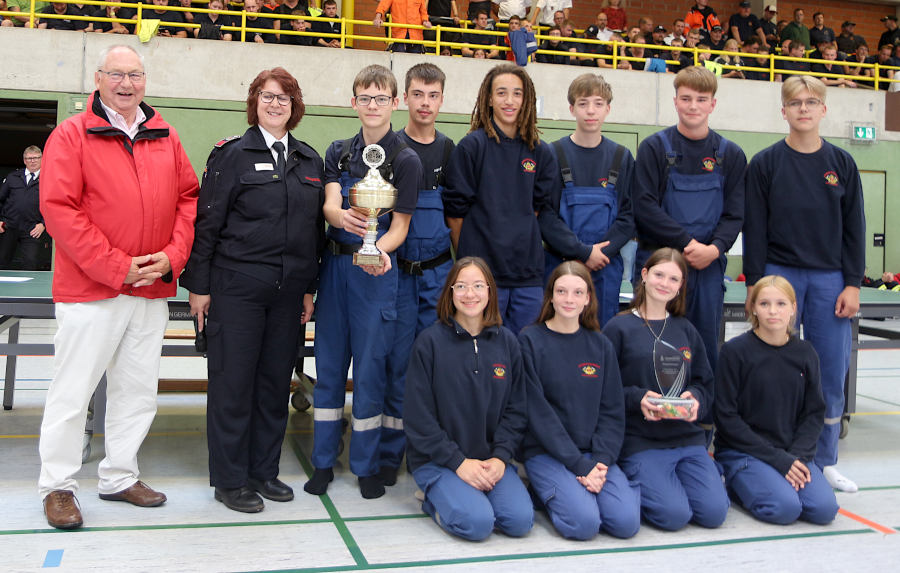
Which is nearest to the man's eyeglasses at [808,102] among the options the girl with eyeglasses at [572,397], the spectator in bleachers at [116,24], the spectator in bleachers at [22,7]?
the girl with eyeglasses at [572,397]

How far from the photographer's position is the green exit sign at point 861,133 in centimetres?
1529

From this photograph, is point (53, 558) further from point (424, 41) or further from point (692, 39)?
point (692, 39)

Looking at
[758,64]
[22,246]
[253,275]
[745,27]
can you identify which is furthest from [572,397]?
[745,27]

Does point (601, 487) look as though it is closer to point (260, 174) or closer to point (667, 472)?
point (667, 472)

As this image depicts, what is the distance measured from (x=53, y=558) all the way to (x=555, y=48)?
13.2 meters

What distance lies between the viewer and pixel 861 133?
15328 mm

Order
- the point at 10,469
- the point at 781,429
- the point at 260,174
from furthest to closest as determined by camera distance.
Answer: the point at 10,469 < the point at 781,429 < the point at 260,174

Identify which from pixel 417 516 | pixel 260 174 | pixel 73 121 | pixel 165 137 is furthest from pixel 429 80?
pixel 417 516

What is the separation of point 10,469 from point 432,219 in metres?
2.66

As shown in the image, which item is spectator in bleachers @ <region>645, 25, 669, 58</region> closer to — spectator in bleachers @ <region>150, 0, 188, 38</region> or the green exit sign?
the green exit sign

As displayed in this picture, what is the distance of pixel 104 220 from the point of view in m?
3.42

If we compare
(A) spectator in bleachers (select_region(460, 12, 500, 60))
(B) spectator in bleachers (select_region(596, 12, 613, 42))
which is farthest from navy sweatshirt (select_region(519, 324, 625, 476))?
(B) spectator in bleachers (select_region(596, 12, 613, 42))

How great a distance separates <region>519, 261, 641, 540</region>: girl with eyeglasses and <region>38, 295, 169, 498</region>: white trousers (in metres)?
1.78

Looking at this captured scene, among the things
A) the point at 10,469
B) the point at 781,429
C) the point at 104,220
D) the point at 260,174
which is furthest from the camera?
the point at 10,469
